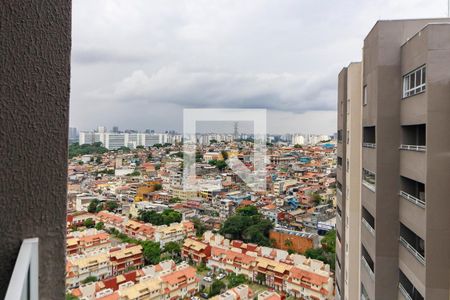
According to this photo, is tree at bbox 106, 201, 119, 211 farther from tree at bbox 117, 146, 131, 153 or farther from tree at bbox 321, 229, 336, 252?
tree at bbox 321, 229, 336, 252

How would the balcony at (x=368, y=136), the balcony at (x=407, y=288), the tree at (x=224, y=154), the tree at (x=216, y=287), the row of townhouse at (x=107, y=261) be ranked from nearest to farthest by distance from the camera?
the balcony at (x=407, y=288) → the balcony at (x=368, y=136) → the row of townhouse at (x=107, y=261) → the tree at (x=216, y=287) → the tree at (x=224, y=154)

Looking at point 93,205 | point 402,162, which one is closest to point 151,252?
point 93,205

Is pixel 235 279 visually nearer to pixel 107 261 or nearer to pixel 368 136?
pixel 107 261

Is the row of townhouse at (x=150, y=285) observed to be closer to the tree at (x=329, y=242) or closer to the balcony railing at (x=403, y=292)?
the balcony railing at (x=403, y=292)

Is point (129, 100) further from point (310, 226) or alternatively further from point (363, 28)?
point (310, 226)

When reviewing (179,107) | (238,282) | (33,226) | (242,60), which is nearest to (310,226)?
(238,282)

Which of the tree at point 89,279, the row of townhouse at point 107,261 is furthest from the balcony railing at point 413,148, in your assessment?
the tree at point 89,279
